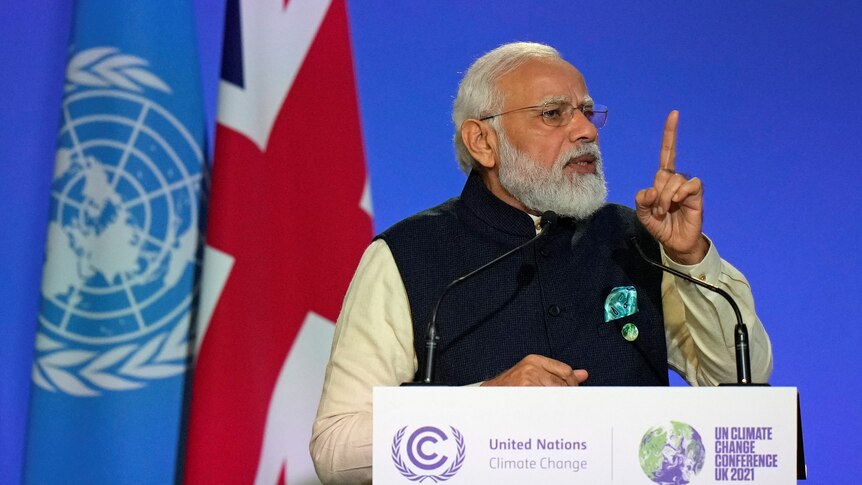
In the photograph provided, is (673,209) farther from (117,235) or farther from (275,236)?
(117,235)

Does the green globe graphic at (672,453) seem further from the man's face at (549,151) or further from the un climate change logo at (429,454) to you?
the man's face at (549,151)

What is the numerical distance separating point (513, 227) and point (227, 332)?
830mm

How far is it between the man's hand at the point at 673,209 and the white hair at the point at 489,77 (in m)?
0.45

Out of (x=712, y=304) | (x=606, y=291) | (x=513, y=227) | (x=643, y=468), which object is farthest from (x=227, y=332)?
(x=643, y=468)

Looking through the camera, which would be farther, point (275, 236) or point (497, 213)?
point (275, 236)

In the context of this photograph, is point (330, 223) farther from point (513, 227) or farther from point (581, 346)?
point (581, 346)

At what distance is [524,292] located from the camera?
211 cm

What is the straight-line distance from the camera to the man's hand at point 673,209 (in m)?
1.87

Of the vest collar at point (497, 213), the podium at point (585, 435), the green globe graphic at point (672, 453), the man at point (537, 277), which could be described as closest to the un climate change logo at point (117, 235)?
the man at point (537, 277)

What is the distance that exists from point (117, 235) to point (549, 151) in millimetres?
1229

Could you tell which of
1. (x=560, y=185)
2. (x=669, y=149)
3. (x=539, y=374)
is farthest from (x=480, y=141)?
(x=539, y=374)

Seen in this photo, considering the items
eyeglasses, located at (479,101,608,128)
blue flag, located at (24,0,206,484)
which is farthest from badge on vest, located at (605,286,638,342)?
blue flag, located at (24,0,206,484)

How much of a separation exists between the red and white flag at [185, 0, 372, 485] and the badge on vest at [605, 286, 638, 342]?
2.79 ft

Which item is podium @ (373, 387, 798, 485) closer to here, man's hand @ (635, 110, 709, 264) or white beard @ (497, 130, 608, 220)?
man's hand @ (635, 110, 709, 264)
